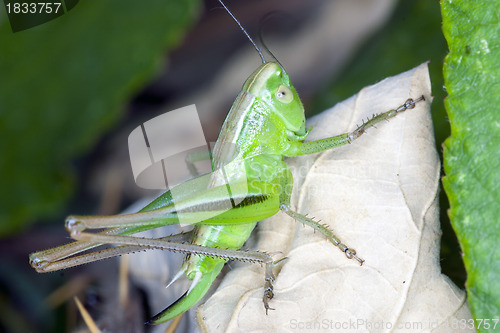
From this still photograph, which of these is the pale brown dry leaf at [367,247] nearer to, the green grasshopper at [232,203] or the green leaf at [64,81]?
the green grasshopper at [232,203]

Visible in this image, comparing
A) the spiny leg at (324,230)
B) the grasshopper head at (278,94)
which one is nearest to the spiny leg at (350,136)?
the grasshopper head at (278,94)

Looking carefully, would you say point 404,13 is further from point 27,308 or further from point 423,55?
point 27,308

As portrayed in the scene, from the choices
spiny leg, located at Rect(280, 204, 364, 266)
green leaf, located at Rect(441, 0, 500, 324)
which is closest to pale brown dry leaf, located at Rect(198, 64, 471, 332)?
spiny leg, located at Rect(280, 204, 364, 266)

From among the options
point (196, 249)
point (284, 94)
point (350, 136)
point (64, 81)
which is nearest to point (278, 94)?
point (284, 94)

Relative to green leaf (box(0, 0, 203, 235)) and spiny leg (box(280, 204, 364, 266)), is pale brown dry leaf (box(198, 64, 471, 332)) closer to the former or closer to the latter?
spiny leg (box(280, 204, 364, 266))

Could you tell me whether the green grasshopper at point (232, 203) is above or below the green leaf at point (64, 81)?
below
